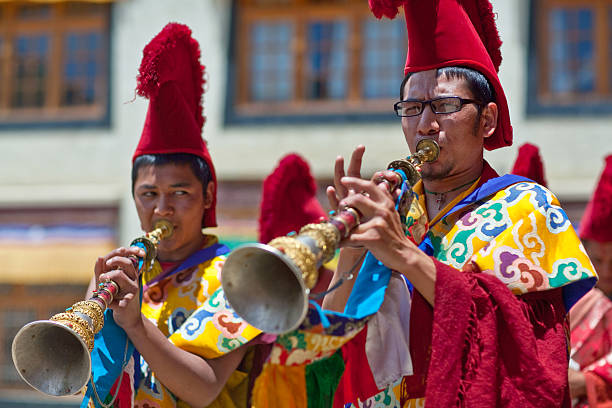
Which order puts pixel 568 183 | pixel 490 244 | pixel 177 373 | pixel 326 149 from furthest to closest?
1. pixel 326 149
2. pixel 568 183
3. pixel 177 373
4. pixel 490 244

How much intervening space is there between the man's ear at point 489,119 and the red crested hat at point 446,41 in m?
0.04

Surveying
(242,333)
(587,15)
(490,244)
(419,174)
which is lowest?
(242,333)

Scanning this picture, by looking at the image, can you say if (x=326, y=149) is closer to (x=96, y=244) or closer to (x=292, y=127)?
(x=292, y=127)

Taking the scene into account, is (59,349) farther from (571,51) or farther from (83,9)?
(83,9)

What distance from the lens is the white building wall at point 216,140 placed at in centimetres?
942

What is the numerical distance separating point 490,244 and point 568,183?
743cm

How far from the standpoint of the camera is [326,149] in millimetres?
9922

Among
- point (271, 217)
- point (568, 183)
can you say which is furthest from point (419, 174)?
point (568, 183)

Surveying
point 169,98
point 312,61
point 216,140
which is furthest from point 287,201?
point 312,61

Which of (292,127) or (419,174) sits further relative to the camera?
(292,127)

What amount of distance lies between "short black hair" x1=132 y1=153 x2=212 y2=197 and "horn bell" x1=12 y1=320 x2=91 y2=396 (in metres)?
0.93

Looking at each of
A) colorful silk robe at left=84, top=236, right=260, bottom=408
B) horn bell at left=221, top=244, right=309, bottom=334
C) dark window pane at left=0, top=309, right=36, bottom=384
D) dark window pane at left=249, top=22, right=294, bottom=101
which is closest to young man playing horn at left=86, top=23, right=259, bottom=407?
colorful silk robe at left=84, top=236, right=260, bottom=408

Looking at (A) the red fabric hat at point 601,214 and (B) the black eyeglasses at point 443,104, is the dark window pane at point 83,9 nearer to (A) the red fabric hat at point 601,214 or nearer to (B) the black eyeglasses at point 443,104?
(A) the red fabric hat at point 601,214

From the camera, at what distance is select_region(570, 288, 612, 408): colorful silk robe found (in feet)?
12.6
